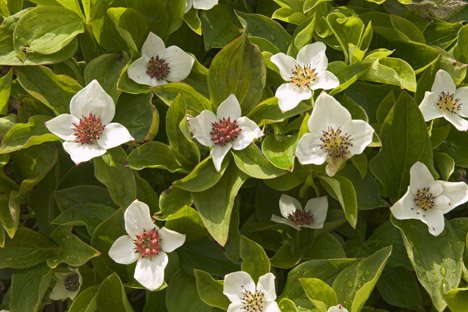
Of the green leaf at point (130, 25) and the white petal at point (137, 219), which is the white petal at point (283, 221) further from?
the green leaf at point (130, 25)

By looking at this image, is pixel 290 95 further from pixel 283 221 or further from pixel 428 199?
pixel 428 199

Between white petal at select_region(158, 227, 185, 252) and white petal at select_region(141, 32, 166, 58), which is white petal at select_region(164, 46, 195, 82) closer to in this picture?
white petal at select_region(141, 32, 166, 58)

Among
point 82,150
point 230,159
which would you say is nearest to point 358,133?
point 230,159

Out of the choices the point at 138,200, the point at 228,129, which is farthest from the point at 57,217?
the point at 228,129

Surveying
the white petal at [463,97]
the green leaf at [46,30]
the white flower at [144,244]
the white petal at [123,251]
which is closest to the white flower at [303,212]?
the white flower at [144,244]

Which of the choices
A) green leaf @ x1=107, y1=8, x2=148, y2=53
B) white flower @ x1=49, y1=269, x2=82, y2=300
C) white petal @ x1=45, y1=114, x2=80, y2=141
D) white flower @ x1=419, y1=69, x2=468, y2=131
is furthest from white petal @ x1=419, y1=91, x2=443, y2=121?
white flower @ x1=49, y1=269, x2=82, y2=300
